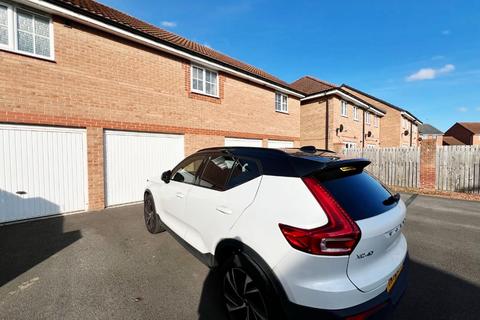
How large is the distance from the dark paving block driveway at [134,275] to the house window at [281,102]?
8.83 metres

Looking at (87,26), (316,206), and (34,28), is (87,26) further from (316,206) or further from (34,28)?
(316,206)

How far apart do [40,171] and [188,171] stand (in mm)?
4324

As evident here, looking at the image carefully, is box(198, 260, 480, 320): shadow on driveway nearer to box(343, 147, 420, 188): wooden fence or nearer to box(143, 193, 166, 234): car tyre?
box(143, 193, 166, 234): car tyre

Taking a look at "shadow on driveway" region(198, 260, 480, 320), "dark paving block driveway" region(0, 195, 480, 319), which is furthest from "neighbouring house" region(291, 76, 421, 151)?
"shadow on driveway" region(198, 260, 480, 320)

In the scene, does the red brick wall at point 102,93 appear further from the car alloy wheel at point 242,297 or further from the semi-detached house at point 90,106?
the car alloy wheel at point 242,297

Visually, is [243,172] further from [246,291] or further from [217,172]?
[246,291]

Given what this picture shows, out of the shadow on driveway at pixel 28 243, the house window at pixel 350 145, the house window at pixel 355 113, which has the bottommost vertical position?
the shadow on driveway at pixel 28 243

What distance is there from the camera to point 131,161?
6.93 meters

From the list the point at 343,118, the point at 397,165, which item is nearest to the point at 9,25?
the point at 397,165

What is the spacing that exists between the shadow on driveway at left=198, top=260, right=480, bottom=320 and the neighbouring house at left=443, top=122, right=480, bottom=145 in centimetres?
5412

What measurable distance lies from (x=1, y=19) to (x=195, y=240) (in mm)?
6490

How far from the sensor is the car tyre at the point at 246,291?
182cm

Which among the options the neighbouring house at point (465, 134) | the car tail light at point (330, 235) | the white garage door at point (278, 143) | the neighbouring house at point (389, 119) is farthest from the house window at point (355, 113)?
the neighbouring house at point (465, 134)

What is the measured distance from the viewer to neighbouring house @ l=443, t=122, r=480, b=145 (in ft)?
144
